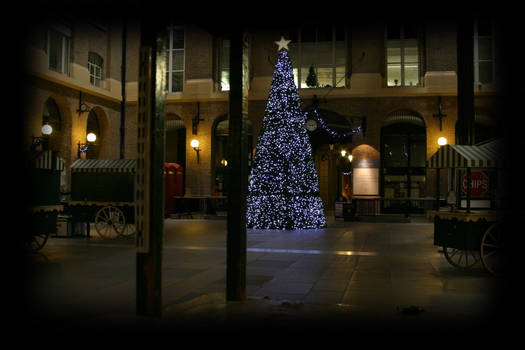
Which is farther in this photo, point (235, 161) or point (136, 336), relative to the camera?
point (235, 161)

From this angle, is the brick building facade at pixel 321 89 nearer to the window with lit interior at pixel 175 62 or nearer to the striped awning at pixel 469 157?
the window with lit interior at pixel 175 62

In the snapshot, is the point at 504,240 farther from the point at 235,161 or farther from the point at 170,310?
the point at 170,310

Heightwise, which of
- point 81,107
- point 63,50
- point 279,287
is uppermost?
point 63,50

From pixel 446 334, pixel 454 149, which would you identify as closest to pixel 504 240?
pixel 454 149

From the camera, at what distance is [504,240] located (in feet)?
28.2

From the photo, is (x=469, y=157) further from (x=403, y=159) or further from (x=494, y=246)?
(x=403, y=159)

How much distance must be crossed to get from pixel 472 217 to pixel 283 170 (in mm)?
8433

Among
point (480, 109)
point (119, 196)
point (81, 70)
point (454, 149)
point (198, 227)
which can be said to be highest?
point (81, 70)

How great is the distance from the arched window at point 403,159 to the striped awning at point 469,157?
630 inches

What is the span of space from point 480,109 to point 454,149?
16.8m

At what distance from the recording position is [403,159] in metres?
25.6

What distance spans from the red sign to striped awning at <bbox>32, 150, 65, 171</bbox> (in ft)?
29.9

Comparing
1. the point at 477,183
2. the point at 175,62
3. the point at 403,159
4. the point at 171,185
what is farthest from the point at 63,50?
the point at 477,183

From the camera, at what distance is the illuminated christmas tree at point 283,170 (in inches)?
656
